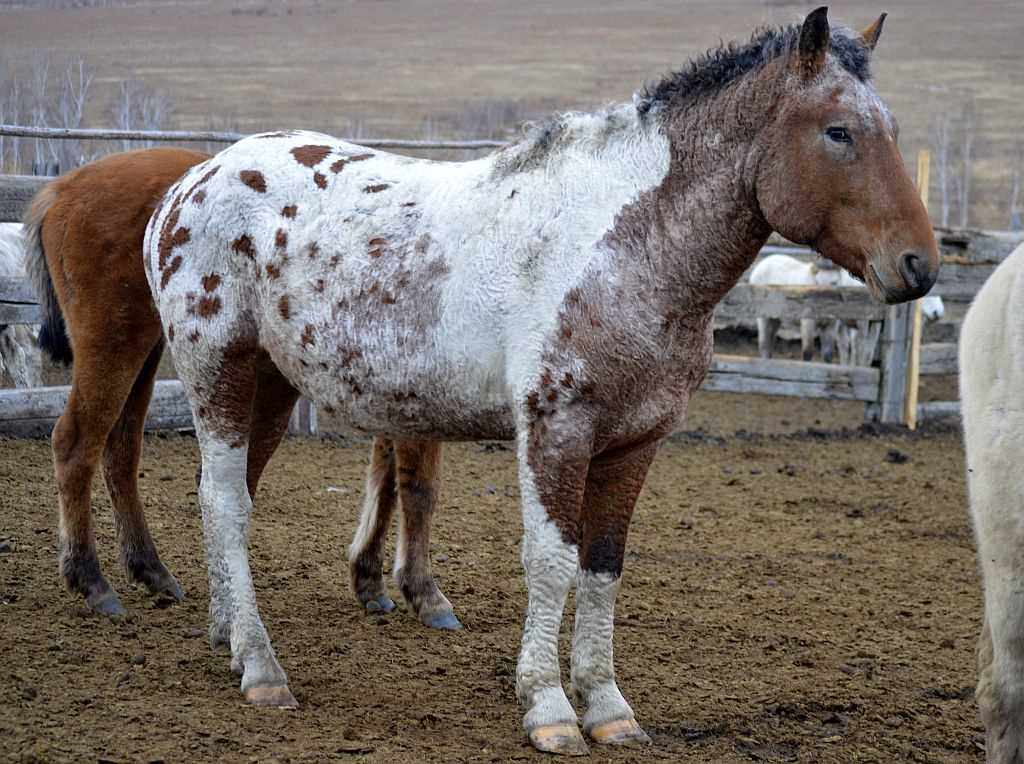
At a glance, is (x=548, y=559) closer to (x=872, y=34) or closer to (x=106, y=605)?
(x=872, y=34)

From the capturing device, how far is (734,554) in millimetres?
5891

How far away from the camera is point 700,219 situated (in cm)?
330

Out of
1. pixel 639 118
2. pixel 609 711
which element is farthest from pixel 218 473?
pixel 639 118

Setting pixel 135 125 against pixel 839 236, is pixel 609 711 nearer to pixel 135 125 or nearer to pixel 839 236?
pixel 839 236

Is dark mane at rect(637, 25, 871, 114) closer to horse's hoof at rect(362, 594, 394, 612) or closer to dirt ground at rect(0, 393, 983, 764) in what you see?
dirt ground at rect(0, 393, 983, 764)

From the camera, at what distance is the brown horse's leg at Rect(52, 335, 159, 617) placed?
4.41m

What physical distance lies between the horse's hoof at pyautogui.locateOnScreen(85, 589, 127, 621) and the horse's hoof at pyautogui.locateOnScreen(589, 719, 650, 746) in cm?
205

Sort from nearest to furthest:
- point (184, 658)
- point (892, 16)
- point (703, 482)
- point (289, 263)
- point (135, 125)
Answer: point (289, 263) → point (184, 658) → point (703, 482) → point (135, 125) → point (892, 16)

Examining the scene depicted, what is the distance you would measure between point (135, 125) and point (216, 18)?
15.2 feet

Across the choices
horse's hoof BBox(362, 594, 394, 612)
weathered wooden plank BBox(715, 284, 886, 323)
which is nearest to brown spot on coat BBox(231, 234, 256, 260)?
horse's hoof BBox(362, 594, 394, 612)

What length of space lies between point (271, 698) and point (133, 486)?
1562mm

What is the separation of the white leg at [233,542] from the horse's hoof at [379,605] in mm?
960

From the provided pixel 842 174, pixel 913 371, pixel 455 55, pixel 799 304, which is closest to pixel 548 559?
pixel 842 174

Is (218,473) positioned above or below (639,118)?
below
